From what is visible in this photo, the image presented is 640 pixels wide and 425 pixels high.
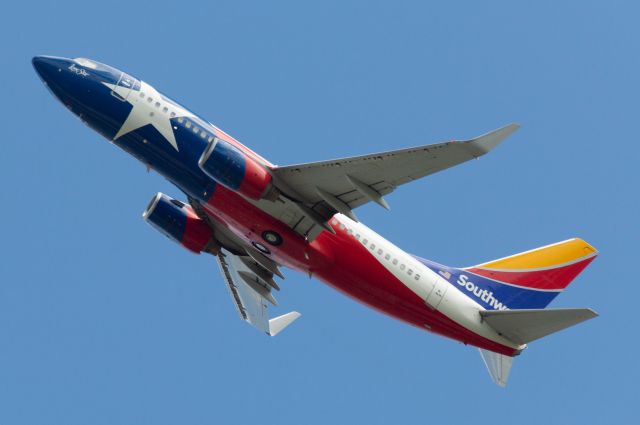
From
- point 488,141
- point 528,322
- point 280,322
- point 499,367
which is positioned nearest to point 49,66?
point 280,322

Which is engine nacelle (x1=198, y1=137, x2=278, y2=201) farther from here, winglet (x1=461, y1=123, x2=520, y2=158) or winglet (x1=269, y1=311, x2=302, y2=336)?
winglet (x1=269, y1=311, x2=302, y2=336)

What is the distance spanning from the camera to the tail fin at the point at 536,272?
1731 inches

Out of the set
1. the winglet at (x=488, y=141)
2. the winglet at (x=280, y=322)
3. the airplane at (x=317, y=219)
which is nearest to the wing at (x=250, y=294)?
the winglet at (x=280, y=322)

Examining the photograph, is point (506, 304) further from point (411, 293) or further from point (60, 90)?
point (60, 90)

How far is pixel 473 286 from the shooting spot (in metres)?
43.1

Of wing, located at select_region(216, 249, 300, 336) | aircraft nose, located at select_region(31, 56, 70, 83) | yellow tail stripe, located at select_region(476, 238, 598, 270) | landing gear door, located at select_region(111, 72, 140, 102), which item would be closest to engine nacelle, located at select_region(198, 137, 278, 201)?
landing gear door, located at select_region(111, 72, 140, 102)

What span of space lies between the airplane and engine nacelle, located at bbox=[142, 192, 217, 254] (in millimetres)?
52

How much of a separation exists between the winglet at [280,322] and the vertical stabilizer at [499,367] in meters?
11.2

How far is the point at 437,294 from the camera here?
41.3 metres

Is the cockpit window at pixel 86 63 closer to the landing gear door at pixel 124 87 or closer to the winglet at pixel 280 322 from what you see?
the landing gear door at pixel 124 87

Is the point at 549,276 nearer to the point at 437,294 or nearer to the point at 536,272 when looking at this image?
the point at 536,272

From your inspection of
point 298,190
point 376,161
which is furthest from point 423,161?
point 298,190

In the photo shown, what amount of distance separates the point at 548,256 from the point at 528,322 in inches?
208

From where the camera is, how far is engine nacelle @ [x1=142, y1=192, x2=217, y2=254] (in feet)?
145
